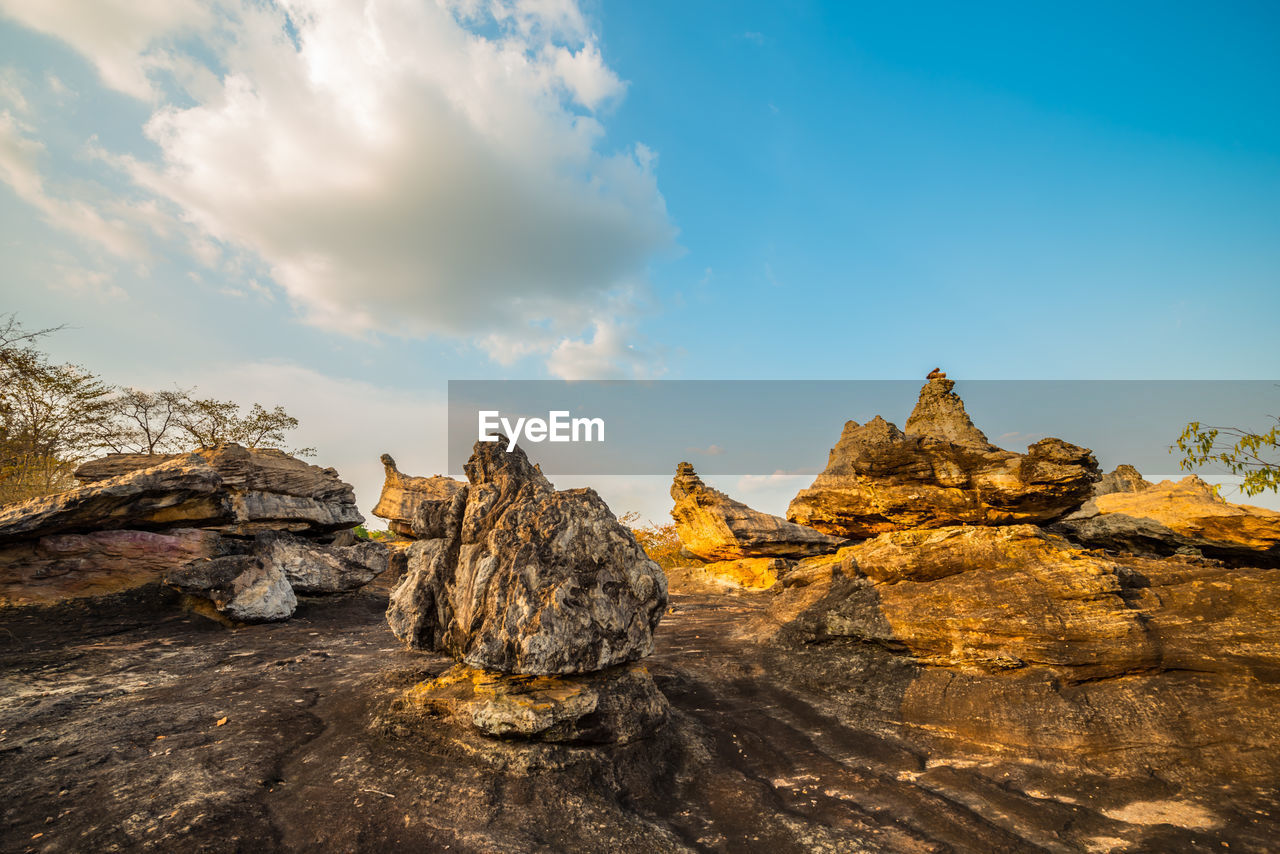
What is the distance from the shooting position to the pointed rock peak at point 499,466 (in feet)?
31.2

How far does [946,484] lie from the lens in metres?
12.3

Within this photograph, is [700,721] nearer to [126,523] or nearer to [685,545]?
[126,523]

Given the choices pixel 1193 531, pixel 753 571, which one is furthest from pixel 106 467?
pixel 1193 531

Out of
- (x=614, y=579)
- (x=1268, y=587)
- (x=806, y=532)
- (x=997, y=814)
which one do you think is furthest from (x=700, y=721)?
(x=806, y=532)

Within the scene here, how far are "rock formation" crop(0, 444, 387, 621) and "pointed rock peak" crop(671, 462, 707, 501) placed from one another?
48.5 ft

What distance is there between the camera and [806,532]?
25.6 meters

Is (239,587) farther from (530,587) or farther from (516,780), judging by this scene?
(516,780)

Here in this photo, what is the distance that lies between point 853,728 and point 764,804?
3125 mm

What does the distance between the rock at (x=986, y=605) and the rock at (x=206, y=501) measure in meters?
17.8

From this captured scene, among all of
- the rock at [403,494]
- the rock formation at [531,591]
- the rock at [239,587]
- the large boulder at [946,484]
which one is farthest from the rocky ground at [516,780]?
the rock at [403,494]

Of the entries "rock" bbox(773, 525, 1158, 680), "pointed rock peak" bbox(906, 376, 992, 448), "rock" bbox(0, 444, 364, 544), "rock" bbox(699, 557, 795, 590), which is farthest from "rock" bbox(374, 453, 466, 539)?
"pointed rock peak" bbox(906, 376, 992, 448)

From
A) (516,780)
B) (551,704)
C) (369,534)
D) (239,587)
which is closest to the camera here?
(516,780)

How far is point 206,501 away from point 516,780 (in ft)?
50.8

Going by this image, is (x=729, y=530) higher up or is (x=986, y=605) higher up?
(x=729, y=530)
